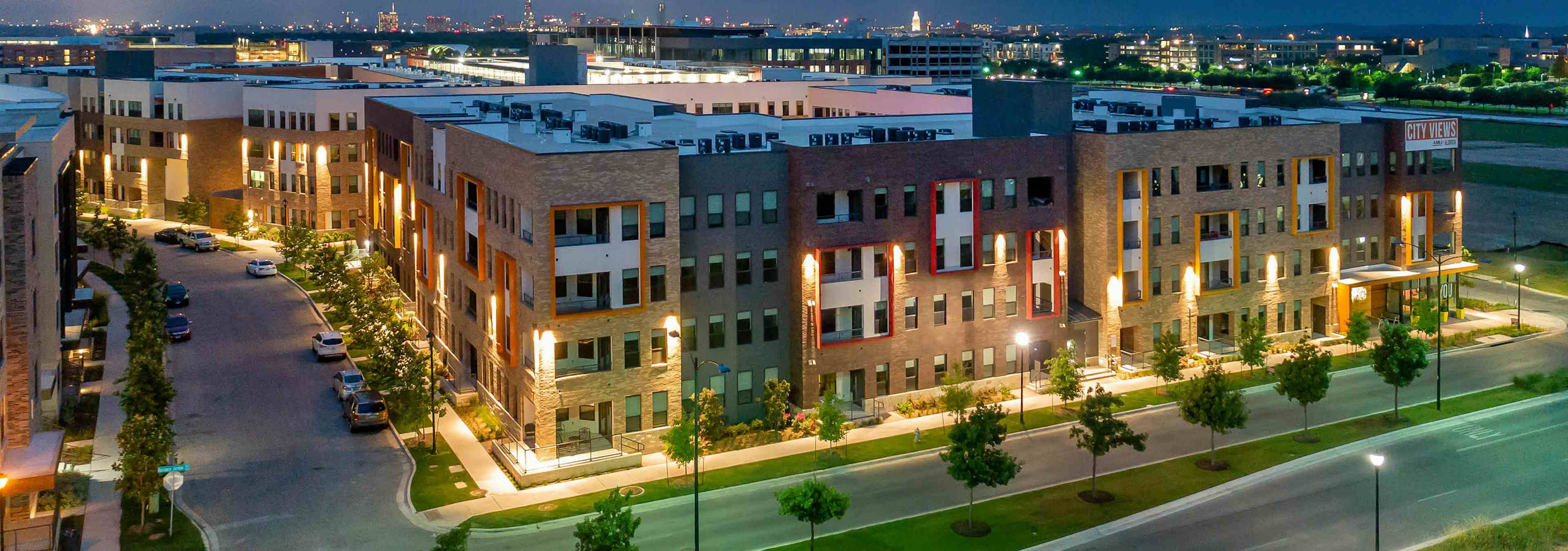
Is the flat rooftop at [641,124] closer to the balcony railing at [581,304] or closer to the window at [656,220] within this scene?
the window at [656,220]

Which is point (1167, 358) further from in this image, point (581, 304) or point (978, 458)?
point (581, 304)

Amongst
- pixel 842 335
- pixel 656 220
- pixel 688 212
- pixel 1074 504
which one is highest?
pixel 688 212

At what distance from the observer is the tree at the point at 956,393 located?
182 feet

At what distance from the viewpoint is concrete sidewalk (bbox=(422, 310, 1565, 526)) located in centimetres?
4791

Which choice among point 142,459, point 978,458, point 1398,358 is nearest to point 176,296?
point 142,459

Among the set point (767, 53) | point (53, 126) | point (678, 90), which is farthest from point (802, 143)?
point (767, 53)

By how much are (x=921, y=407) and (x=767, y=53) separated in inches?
5286

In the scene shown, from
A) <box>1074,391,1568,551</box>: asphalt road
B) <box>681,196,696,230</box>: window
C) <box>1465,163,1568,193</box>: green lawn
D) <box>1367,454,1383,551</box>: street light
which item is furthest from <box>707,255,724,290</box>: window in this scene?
<box>1465,163,1568,193</box>: green lawn

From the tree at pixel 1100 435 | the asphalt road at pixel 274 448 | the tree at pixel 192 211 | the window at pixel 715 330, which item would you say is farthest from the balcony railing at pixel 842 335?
the tree at pixel 192 211

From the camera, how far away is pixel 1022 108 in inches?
2566

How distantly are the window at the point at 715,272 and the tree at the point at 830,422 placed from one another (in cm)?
715

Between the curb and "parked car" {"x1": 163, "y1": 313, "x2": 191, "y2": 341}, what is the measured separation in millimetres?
51667

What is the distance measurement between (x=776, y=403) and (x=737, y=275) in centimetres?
576

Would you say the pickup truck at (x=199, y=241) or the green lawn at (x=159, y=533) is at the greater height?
the pickup truck at (x=199, y=241)
